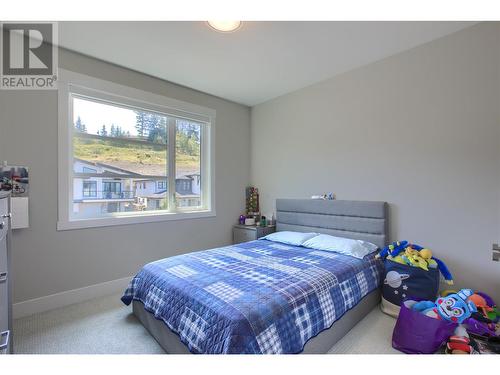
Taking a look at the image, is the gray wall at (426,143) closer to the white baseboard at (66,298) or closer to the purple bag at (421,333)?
the purple bag at (421,333)

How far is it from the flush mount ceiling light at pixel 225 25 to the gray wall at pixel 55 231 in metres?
1.33

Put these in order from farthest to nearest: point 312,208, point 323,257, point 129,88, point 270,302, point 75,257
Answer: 1. point 312,208
2. point 129,88
3. point 75,257
4. point 323,257
5. point 270,302

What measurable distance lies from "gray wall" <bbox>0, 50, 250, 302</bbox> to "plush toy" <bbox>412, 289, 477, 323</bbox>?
271 centimetres

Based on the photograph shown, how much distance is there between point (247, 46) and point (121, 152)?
6.30ft

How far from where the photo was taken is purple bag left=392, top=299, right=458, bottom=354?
5.31 feet

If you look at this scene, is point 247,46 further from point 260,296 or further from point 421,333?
point 421,333

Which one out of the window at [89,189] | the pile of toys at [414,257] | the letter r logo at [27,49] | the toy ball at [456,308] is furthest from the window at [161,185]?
the toy ball at [456,308]

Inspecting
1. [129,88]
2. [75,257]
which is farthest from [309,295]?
[129,88]

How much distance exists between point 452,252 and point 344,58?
2237 millimetres

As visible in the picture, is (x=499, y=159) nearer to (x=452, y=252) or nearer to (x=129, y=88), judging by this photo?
(x=452, y=252)

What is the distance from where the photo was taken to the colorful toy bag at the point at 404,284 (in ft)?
6.64

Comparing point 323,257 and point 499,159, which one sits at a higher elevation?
point 499,159

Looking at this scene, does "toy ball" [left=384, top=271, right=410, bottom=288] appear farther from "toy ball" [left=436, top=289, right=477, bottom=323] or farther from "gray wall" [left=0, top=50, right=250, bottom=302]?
"gray wall" [left=0, top=50, right=250, bottom=302]

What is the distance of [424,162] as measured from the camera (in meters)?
2.38
